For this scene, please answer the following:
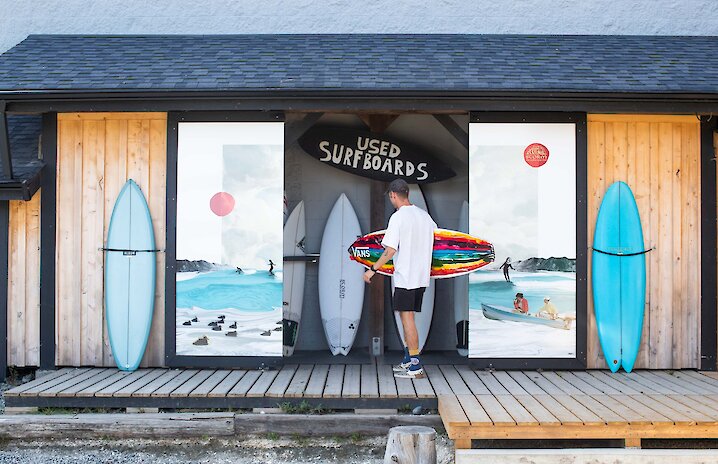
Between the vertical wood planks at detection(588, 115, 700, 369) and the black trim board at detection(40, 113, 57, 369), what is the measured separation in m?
4.05

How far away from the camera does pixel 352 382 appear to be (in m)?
4.94

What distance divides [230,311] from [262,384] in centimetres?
79

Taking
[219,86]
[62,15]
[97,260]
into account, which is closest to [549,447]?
[219,86]

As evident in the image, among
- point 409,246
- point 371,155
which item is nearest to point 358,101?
point 409,246

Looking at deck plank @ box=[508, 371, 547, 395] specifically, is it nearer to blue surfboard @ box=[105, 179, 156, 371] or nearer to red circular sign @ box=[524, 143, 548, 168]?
red circular sign @ box=[524, 143, 548, 168]

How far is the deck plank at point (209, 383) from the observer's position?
15.0ft

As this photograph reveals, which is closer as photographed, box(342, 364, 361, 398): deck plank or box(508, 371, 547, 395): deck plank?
box(342, 364, 361, 398): deck plank

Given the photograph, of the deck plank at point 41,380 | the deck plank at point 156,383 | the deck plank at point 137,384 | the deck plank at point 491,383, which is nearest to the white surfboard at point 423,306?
the deck plank at point 491,383

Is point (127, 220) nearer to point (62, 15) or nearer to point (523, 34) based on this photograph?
point (62, 15)

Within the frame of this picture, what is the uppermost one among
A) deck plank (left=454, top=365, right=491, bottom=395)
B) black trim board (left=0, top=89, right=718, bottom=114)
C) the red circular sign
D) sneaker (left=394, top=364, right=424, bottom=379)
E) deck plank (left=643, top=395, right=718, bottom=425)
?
black trim board (left=0, top=89, right=718, bottom=114)

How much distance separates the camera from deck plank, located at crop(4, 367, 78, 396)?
463 centimetres

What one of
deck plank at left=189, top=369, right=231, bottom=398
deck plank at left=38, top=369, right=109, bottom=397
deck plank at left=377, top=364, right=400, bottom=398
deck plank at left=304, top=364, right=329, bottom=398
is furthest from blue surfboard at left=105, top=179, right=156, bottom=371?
deck plank at left=377, top=364, right=400, bottom=398

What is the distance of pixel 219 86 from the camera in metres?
5.03

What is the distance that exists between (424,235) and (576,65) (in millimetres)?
1784
